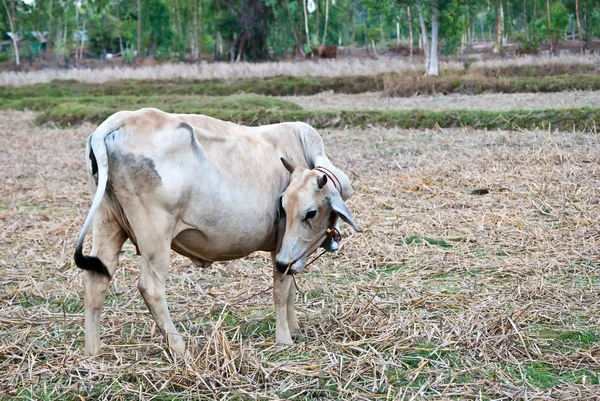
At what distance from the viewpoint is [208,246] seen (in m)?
4.15

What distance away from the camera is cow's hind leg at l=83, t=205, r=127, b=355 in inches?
159

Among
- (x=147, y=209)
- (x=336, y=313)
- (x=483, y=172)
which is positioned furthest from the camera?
(x=483, y=172)

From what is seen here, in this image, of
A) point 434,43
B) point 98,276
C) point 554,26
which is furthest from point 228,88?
point 554,26

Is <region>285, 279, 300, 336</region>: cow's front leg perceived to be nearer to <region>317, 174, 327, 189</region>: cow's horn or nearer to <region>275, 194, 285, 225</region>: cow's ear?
<region>275, 194, 285, 225</region>: cow's ear

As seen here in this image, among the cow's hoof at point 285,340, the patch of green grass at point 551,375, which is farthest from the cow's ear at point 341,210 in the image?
the patch of green grass at point 551,375

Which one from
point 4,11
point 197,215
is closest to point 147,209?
point 197,215

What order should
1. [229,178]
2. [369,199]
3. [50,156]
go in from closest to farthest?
[229,178] → [369,199] → [50,156]

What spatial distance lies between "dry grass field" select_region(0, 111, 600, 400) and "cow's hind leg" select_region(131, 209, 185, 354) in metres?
0.11

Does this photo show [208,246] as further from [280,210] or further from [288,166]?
[288,166]

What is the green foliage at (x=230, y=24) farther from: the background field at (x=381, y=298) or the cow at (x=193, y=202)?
the cow at (x=193, y=202)

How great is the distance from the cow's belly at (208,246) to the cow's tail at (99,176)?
1.44 ft

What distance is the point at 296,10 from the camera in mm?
41094

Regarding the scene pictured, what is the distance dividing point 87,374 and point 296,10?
127ft

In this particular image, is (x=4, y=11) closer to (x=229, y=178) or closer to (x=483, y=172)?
(x=483, y=172)
